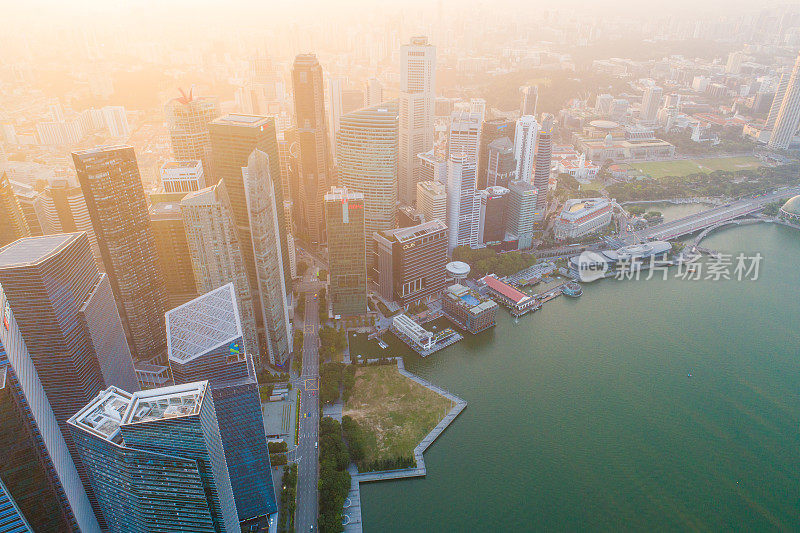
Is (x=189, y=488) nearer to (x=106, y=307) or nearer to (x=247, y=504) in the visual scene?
(x=247, y=504)

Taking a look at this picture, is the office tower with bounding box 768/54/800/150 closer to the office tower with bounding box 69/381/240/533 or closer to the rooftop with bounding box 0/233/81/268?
the office tower with bounding box 69/381/240/533

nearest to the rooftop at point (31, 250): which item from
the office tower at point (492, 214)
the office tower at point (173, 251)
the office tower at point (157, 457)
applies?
the office tower at point (157, 457)

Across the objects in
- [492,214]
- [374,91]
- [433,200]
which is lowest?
[492,214]

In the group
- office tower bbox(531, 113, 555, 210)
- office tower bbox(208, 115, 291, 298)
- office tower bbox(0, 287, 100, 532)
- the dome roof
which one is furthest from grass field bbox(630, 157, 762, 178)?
office tower bbox(0, 287, 100, 532)

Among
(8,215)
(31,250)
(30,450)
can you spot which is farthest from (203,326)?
(8,215)

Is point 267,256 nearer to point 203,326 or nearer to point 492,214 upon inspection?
point 203,326

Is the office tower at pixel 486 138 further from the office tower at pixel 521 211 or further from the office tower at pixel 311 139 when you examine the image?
the office tower at pixel 311 139

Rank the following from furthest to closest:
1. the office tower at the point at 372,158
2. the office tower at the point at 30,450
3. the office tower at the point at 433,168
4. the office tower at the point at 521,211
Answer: the office tower at the point at 433,168
the office tower at the point at 521,211
the office tower at the point at 372,158
the office tower at the point at 30,450
